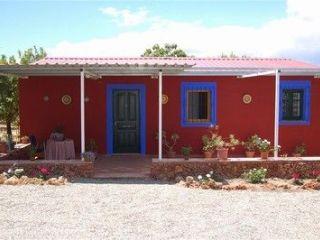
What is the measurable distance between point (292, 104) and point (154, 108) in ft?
14.4

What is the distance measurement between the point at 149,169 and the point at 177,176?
1.01 m

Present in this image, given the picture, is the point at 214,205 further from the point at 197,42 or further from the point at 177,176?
the point at 197,42

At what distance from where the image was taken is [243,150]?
1366 cm

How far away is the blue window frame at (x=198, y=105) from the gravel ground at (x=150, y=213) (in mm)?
4018

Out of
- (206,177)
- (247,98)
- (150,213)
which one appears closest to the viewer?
(150,213)

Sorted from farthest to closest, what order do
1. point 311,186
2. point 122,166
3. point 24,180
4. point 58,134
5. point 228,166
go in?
1. point 58,134
2. point 122,166
3. point 228,166
4. point 24,180
5. point 311,186

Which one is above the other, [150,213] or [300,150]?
[300,150]

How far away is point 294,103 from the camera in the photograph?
13.7m

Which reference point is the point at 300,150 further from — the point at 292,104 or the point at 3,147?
the point at 3,147

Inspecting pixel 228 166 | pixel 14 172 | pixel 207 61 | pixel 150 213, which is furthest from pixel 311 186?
pixel 14 172

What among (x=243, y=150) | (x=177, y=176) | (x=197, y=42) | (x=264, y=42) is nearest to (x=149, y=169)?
(x=177, y=176)

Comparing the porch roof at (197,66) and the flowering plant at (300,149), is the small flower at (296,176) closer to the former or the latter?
the porch roof at (197,66)

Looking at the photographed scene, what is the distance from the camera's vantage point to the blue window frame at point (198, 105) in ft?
44.0

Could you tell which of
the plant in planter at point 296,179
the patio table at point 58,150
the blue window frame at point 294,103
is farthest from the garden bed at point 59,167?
the blue window frame at point 294,103
